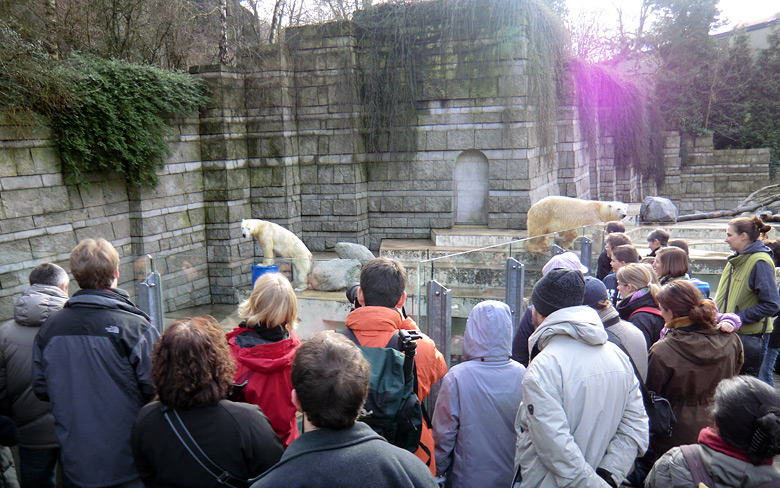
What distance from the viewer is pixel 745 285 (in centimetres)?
437

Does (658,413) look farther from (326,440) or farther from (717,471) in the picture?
(326,440)

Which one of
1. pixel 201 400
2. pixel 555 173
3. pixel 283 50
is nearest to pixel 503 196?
pixel 555 173

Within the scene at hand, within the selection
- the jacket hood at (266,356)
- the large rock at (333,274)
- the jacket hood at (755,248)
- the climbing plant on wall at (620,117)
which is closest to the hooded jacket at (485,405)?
the jacket hood at (266,356)

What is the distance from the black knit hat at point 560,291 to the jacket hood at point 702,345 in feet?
2.99

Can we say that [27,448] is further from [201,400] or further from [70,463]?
[201,400]

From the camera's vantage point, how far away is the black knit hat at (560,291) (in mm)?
2523

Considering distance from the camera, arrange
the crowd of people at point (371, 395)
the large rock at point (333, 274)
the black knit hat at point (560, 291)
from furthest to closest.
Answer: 1. the large rock at point (333, 274)
2. the black knit hat at point (560, 291)
3. the crowd of people at point (371, 395)

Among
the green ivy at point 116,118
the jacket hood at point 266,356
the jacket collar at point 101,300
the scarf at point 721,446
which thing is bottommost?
the scarf at point 721,446

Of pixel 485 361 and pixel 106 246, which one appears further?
pixel 106 246

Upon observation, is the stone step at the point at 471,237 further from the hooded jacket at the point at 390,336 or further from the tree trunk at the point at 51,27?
the hooded jacket at the point at 390,336

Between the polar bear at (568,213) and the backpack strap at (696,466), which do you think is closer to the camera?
the backpack strap at (696,466)

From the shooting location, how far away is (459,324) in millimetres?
4242

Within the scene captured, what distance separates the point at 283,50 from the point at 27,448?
973cm

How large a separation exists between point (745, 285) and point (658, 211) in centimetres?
952
